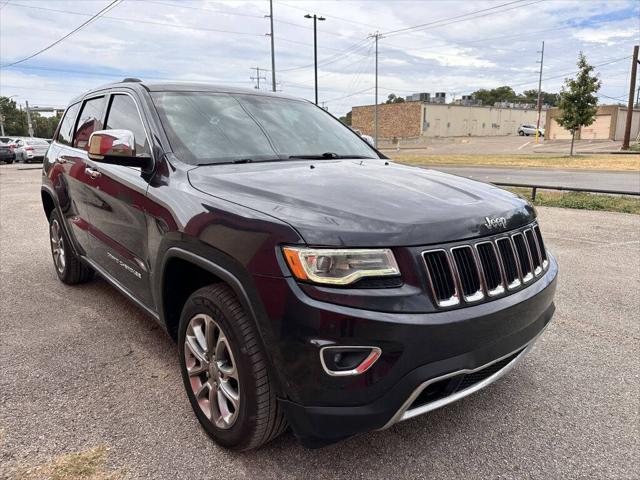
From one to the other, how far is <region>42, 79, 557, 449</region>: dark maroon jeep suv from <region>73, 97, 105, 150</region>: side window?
2.93ft

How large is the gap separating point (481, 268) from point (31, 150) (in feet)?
103

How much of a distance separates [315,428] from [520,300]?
1098 millimetres

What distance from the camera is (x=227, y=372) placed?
7.45ft

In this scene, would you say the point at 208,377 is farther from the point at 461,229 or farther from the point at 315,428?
the point at 461,229

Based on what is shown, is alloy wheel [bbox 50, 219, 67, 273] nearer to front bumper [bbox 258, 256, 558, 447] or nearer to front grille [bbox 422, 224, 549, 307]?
front bumper [bbox 258, 256, 558, 447]

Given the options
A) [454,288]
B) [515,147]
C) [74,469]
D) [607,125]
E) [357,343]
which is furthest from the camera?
[607,125]

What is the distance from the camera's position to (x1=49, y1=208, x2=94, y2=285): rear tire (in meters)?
4.63

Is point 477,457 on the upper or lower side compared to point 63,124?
lower

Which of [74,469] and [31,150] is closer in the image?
[74,469]

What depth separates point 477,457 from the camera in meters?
2.36

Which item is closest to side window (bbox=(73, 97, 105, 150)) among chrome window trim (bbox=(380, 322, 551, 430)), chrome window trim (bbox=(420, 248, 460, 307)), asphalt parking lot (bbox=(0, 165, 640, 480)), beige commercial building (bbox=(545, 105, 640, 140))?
asphalt parking lot (bbox=(0, 165, 640, 480))

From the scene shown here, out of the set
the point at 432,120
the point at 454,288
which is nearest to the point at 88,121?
the point at 454,288

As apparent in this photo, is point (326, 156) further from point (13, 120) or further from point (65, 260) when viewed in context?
point (13, 120)

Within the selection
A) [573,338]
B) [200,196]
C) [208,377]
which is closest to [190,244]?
[200,196]
